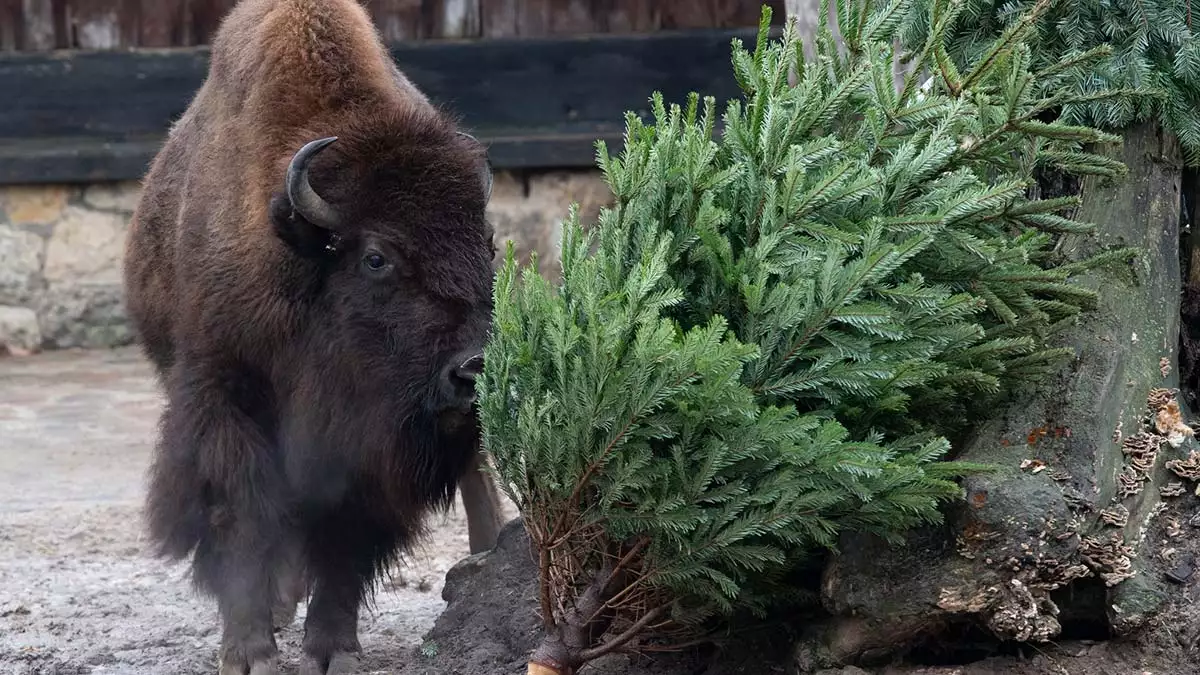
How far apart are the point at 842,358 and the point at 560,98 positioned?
6.63m

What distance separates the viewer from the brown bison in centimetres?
383

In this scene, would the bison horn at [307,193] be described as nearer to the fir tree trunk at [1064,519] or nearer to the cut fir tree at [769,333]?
the cut fir tree at [769,333]

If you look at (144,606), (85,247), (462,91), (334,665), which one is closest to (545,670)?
(334,665)

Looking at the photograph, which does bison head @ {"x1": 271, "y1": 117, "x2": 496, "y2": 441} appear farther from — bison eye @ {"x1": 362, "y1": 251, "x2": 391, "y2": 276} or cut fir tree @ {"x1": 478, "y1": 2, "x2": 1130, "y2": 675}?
cut fir tree @ {"x1": 478, "y1": 2, "x2": 1130, "y2": 675}

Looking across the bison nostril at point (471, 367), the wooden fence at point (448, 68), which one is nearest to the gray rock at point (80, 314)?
the wooden fence at point (448, 68)

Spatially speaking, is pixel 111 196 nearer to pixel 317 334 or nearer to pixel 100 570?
pixel 100 570

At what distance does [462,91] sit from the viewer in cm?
939

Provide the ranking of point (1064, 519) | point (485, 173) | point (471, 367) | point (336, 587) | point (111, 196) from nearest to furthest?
point (1064, 519)
point (471, 367)
point (485, 173)
point (336, 587)
point (111, 196)

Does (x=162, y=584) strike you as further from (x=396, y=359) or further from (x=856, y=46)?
(x=856, y=46)

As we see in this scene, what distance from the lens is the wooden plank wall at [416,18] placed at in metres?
9.37

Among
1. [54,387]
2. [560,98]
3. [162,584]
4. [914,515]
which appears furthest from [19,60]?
[914,515]

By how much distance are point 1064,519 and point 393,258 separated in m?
1.88

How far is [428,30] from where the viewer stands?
943cm

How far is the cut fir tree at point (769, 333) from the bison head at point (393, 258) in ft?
1.91
